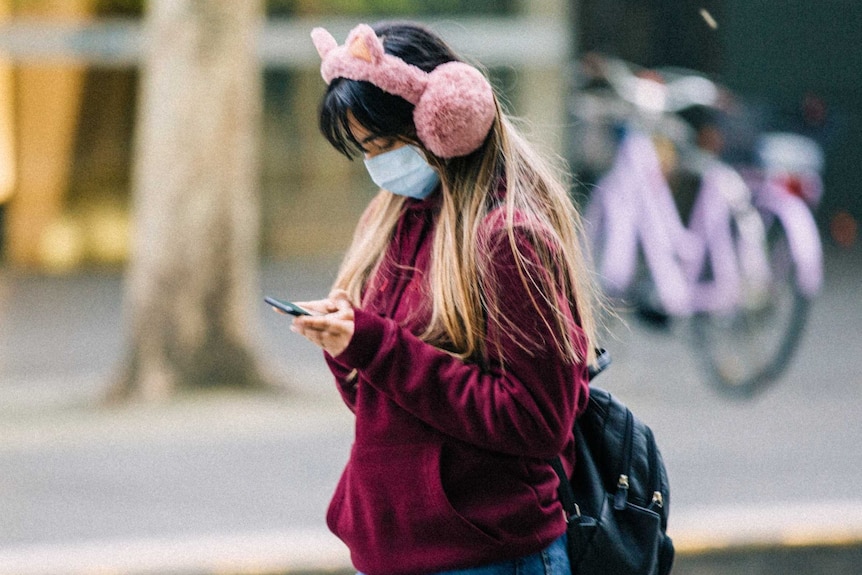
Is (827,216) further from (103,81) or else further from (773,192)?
(103,81)

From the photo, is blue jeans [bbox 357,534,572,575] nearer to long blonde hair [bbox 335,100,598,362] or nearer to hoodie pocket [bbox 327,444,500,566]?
hoodie pocket [bbox 327,444,500,566]

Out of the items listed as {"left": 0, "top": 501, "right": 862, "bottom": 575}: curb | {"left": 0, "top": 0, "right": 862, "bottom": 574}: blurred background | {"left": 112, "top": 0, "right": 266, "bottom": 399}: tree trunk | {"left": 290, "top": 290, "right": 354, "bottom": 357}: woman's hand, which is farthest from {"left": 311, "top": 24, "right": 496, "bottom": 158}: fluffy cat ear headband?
{"left": 112, "top": 0, "right": 266, "bottom": 399}: tree trunk

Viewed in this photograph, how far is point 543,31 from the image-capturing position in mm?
9266

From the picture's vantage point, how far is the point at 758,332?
6.20 meters

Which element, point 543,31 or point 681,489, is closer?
point 681,489

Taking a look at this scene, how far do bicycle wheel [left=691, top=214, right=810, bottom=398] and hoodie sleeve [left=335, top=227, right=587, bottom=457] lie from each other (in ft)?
14.0

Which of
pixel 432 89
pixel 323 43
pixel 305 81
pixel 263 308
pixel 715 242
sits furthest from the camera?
pixel 305 81

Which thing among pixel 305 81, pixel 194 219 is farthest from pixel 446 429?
pixel 305 81

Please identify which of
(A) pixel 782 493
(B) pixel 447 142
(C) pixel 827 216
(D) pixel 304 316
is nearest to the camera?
(D) pixel 304 316

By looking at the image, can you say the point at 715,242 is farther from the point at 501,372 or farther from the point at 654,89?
the point at 501,372

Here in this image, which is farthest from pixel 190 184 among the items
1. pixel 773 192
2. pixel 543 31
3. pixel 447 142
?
pixel 447 142

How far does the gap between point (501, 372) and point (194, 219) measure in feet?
15.2

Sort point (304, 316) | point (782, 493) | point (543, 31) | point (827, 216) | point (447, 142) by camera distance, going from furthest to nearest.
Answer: point (543, 31) < point (827, 216) < point (782, 493) < point (447, 142) < point (304, 316)

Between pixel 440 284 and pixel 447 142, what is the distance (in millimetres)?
213
